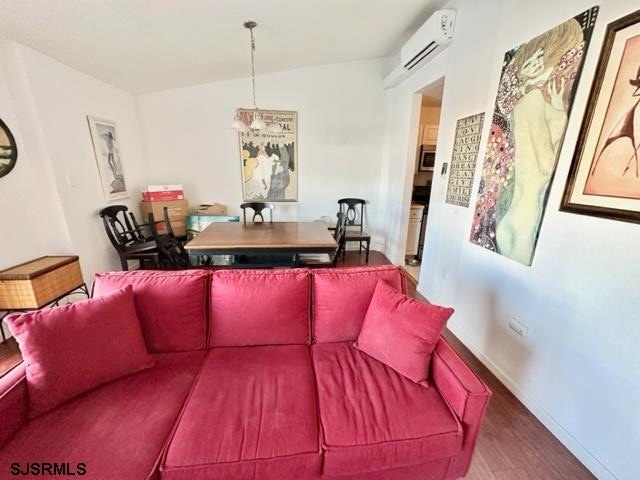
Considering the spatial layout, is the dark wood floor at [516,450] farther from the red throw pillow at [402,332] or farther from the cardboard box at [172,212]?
the cardboard box at [172,212]

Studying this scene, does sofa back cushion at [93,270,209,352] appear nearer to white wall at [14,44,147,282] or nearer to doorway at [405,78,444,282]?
white wall at [14,44,147,282]

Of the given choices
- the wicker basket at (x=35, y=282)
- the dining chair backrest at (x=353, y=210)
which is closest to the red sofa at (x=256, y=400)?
the wicker basket at (x=35, y=282)

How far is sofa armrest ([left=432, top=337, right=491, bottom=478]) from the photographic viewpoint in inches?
40.5

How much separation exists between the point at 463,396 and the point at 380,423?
1.12 feet

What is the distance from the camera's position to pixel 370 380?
123cm

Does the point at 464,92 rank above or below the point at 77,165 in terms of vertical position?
above

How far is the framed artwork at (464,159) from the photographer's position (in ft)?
6.82

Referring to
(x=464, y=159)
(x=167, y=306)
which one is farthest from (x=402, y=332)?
(x=464, y=159)

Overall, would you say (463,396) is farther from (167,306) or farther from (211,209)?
(211,209)

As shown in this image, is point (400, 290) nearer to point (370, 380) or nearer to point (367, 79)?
point (370, 380)

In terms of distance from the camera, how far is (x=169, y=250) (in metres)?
3.08

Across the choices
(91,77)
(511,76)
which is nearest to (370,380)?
(511,76)

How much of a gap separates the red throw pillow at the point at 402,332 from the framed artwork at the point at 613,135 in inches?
33.0

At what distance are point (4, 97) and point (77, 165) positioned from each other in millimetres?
677
